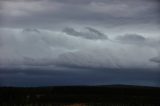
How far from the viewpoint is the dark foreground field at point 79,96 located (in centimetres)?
845

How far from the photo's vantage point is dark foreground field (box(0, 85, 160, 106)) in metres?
8.45

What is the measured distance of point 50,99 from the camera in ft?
27.8

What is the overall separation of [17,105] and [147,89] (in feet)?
7.25

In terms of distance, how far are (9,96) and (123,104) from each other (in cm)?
192

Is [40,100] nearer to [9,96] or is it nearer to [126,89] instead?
[9,96]

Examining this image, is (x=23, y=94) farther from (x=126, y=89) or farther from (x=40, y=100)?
(x=126, y=89)

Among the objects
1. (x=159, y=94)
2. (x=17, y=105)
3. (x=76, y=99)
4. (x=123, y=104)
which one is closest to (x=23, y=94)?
(x=17, y=105)

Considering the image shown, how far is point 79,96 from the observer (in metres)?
8.47

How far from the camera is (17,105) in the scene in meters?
8.41

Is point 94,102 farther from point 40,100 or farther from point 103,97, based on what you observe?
point 40,100

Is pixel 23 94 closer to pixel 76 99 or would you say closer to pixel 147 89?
pixel 76 99

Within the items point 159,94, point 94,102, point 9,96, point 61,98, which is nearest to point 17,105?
point 9,96

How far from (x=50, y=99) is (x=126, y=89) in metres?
1.30

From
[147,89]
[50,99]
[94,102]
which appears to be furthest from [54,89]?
[147,89]
